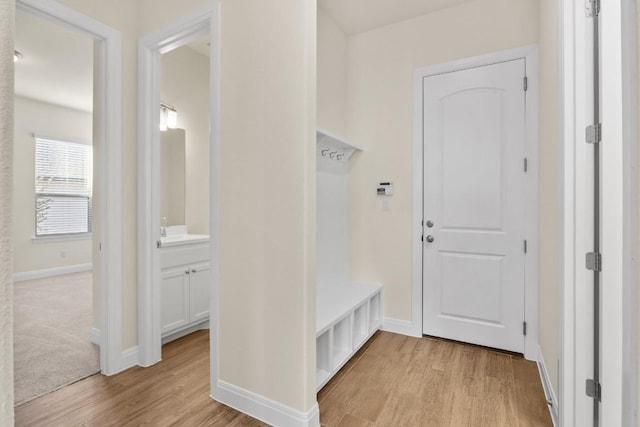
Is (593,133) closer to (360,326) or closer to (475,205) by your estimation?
(475,205)

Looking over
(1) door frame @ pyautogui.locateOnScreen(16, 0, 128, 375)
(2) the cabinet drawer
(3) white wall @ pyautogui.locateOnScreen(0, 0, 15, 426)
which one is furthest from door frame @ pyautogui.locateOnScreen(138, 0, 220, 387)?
(3) white wall @ pyautogui.locateOnScreen(0, 0, 15, 426)

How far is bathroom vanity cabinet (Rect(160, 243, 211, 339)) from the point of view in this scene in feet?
8.60

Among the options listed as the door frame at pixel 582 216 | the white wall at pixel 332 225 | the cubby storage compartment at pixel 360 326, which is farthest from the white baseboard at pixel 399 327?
the door frame at pixel 582 216

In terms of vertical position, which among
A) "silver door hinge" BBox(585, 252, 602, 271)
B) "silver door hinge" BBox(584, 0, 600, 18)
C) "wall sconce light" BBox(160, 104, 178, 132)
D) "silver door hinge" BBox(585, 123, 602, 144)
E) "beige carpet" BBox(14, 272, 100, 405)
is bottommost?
"beige carpet" BBox(14, 272, 100, 405)

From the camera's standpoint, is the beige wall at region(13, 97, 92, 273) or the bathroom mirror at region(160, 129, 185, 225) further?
the beige wall at region(13, 97, 92, 273)

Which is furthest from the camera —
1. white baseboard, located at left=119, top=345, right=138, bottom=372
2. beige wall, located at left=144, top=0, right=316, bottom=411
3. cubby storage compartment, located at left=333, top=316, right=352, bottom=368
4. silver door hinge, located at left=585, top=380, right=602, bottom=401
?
cubby storage compartment, located at left=333, top=316, right=352, bottom=368

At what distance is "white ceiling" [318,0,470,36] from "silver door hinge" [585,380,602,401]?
2826 millimetres

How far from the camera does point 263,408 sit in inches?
68.1

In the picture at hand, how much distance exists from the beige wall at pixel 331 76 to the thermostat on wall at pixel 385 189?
64 cm

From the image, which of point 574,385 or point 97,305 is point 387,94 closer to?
point 574,385

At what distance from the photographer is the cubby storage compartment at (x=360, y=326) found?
2.54m

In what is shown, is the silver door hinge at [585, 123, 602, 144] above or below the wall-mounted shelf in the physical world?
below

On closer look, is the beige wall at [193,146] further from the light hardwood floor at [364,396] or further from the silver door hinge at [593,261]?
the silver door hinge at [593,261]

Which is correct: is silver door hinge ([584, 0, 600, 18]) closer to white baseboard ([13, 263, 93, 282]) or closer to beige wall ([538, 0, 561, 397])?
beige wall ([538, 0, 561, 397])
